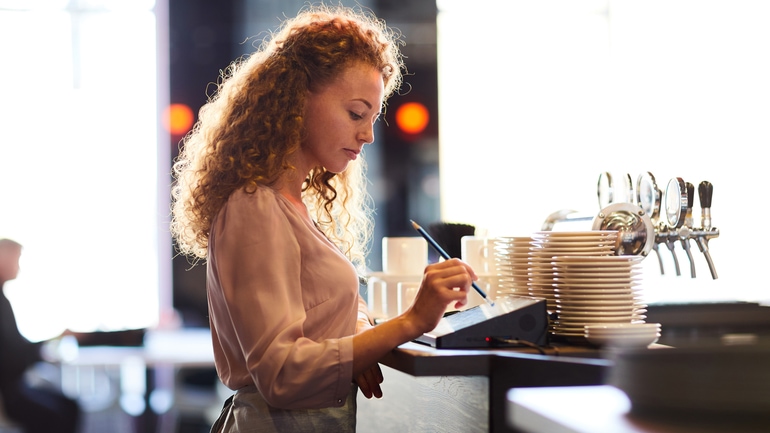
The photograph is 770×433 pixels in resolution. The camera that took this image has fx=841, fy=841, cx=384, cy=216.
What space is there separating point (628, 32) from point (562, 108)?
0.56 meters

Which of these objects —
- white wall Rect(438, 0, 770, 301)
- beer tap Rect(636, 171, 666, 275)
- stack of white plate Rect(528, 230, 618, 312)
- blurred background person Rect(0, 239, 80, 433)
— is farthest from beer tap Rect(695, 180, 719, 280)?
blurred background person Rect(0, 239, 80, 433)

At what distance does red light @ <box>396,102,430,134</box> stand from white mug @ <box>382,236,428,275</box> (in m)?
2.40

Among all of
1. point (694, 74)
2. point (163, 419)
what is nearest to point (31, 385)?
point (163, 419)

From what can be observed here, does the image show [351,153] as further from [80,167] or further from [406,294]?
[80,167]

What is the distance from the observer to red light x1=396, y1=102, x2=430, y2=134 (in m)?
4.67

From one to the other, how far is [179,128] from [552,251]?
10.8 feet

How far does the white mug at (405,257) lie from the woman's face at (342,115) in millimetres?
859

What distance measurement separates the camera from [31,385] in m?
4.23

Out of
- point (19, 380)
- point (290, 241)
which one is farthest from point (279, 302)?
point (19, 380)

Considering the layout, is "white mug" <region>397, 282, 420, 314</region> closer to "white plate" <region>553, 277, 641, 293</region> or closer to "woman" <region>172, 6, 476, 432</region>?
"woman" <region>172, 6, 476, 432</region>

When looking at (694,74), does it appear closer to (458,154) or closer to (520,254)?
(458,154)

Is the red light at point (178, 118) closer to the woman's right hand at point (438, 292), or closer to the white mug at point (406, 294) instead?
the white mug at point (406, 294)

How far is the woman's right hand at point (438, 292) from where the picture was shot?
130 cm

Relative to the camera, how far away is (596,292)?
1.50m
